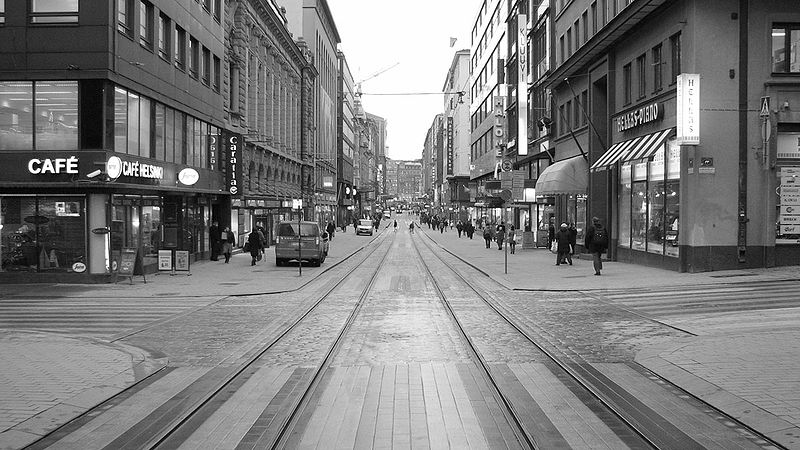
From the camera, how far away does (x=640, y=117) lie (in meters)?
27.9

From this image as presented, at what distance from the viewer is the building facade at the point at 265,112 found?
41.0 metres

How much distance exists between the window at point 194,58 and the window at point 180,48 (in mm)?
1269

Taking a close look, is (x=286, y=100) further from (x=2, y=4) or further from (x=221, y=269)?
(x=2, y=4)

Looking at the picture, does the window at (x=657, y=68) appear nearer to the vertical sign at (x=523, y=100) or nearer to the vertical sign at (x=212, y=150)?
the vertical sign at (x=212, y=150)

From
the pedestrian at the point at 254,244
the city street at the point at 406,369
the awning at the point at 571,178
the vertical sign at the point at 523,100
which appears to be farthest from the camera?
the vertical sign at the point at 523,100

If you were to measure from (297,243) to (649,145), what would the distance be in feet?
49.0

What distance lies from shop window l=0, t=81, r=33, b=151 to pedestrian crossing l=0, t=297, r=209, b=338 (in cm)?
596

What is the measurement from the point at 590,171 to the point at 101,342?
25680 mm

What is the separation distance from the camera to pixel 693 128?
2300 cm

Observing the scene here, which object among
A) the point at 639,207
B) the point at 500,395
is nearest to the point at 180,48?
the point at 639,207

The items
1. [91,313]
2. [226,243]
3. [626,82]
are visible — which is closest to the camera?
[91,313]

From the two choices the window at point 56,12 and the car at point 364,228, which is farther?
the car at point 364,228

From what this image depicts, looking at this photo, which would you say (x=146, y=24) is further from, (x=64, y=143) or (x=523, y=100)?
(x=523, y=100)

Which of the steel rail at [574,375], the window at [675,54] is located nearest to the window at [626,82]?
the window at [675,54]
